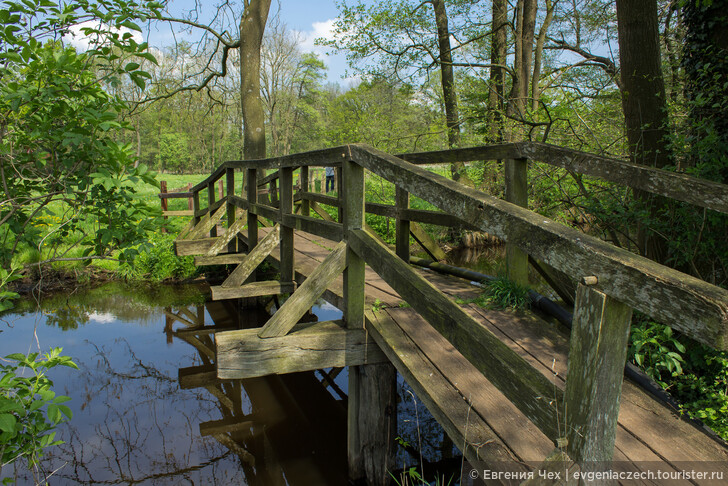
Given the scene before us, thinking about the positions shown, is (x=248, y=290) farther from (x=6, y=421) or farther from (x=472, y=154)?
(x=6, y=421)

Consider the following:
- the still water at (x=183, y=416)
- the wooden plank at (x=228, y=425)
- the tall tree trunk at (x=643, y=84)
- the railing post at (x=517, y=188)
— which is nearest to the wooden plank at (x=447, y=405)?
the still water at (x=183, y=416)

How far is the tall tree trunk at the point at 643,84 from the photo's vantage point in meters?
4.30

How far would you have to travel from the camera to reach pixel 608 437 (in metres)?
1.59

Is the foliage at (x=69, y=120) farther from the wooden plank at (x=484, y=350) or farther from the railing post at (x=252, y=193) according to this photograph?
the railing post at (x=252, y=193)

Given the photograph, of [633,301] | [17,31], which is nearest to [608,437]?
[633,301]

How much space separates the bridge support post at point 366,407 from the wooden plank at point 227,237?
3.83m

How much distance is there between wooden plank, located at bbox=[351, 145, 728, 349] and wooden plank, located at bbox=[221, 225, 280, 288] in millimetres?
3733

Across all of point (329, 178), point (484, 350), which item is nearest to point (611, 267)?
point (484, 350)

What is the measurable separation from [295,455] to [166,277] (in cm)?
685

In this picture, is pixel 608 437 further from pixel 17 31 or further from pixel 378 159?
pixel 17 31

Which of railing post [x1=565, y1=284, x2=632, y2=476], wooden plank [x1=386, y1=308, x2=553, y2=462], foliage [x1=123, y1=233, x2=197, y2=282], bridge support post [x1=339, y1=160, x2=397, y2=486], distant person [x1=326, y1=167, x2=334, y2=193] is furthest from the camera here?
distant person [x1=326, y1=167, x2=334, y2=193]

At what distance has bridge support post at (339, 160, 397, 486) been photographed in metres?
3.61

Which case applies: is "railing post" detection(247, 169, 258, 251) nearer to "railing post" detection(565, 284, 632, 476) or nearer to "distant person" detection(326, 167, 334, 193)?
"railing post" detection(565, 284, 632, 476)

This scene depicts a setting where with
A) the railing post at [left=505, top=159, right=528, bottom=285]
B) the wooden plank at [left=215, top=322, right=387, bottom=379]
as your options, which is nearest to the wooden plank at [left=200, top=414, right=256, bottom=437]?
the wooden plank at [left=215, top=322, right=387, bottom=379]
